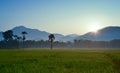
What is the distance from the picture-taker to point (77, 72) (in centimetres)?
3136

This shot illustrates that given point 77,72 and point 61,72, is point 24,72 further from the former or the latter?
point 77,72

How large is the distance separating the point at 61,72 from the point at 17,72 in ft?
18.8

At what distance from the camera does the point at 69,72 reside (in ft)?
103

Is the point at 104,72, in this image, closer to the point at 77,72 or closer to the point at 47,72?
the point at 77,72

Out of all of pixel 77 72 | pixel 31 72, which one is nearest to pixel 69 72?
pixel 77 72

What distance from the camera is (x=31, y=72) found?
1200 inches

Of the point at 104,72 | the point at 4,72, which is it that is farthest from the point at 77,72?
the point at 4,72

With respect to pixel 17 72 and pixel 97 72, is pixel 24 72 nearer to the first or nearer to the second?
pixel 17 72

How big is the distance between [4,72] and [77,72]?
9.69 meters

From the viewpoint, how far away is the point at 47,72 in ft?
99.5

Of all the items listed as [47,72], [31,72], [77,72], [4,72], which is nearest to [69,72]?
[77,72]

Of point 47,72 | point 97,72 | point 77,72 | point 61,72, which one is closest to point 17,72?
point 47,72

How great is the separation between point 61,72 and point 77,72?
2.36 meters

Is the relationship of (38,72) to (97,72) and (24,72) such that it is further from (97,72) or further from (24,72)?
(97,72)
